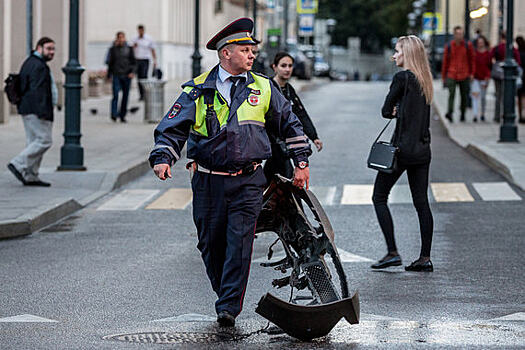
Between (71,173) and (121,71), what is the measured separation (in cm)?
1017

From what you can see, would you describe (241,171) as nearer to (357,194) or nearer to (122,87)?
(357,194)

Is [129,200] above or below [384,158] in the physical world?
below

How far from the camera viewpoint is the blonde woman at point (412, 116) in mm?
9555

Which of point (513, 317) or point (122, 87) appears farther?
point (122, 87)

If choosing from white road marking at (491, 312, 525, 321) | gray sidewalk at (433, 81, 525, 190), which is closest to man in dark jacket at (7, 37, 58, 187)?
gray sidewalk at (433, 81, 525, 190)

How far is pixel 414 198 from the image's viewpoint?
9.84m

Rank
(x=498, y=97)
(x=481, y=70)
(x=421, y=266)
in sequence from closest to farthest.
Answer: (x=421, y=266) < (x=481, y=70) < (x=498, y=97)

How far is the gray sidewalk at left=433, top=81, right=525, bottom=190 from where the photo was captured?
16812mm

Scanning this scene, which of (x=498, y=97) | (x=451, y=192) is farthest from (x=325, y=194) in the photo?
(x=498, y=97)

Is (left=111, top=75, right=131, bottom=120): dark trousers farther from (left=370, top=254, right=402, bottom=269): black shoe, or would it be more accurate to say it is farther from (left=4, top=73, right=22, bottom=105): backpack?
(left=370, top=254, right=402, bottom=269): black shoe

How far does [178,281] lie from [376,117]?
21.7 metres

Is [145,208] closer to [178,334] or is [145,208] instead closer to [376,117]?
[178,334]

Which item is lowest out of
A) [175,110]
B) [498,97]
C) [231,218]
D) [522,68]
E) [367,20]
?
[231,218]

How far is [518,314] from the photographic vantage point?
7.65 m
